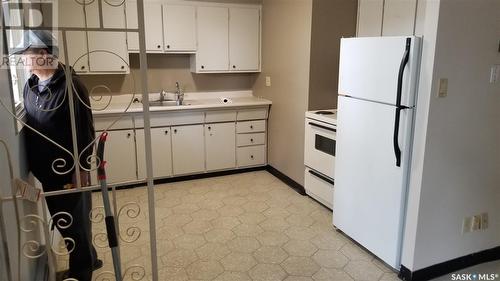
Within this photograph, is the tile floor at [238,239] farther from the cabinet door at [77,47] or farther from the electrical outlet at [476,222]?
the cabinet door at [77,47]

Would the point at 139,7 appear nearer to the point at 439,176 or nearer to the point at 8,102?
the point at 8,102

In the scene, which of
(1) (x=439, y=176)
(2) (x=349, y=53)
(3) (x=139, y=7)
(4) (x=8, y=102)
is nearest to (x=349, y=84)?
(2) (x=349, y=53)

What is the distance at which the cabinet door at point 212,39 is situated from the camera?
4.42 meters

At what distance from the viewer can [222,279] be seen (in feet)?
8.41

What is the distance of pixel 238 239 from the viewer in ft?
10.2

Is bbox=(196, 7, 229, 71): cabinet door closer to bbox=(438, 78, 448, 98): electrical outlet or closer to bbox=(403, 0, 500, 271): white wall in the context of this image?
bbox=(403, 0, 500, 271): white wall

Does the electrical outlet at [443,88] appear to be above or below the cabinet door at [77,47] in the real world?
below

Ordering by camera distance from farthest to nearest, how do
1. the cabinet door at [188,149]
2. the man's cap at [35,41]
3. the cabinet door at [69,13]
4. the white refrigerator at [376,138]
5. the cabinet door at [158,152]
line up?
1. the cabinet door at [188,149]
2. the cabinet door at [158,152]
3. the cabinet door at [69,13]
4. the white refrigerator at [376,138]
5. the man's cap at [35,41]

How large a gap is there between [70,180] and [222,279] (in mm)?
1198

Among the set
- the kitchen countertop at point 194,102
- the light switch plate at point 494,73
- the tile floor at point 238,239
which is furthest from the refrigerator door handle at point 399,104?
the kitchen countertop at point 194,102

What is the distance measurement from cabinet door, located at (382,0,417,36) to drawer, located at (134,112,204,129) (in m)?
2.21

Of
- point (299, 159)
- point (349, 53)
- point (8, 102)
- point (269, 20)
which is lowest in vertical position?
point (299, 159)

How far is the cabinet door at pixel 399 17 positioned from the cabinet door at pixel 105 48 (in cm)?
266

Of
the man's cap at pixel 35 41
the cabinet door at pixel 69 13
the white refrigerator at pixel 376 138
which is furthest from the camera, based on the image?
the cabinet door at pixel 69 13
